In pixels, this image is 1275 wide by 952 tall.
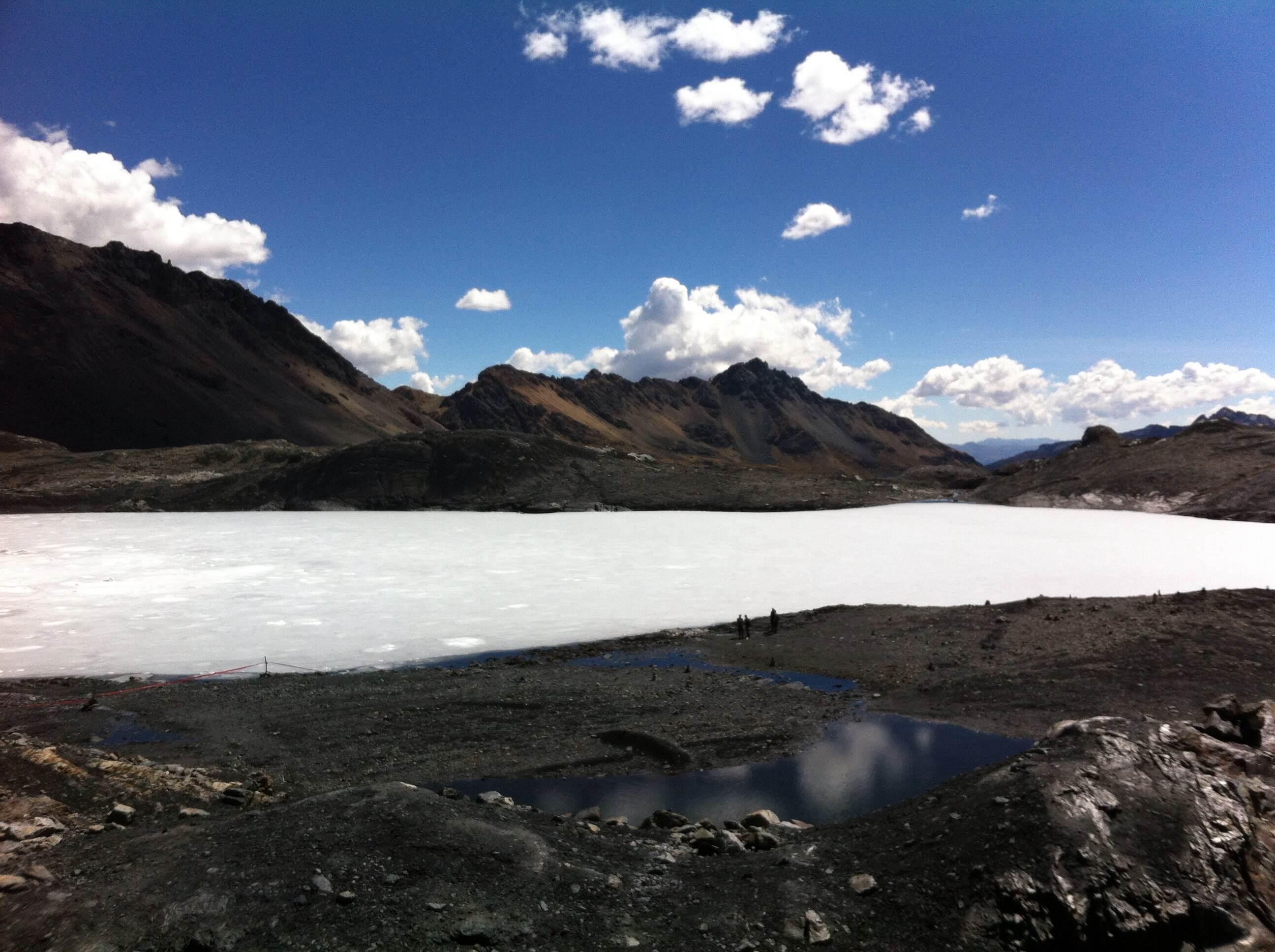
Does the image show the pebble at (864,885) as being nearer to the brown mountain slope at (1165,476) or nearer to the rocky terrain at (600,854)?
the rocky terrain at (600,854)

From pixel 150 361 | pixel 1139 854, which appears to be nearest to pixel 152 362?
pixel 150 361

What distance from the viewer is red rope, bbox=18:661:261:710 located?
1399cm

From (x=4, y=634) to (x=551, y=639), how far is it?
14813mm

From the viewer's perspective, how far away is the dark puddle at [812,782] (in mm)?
10523

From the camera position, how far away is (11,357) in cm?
12506

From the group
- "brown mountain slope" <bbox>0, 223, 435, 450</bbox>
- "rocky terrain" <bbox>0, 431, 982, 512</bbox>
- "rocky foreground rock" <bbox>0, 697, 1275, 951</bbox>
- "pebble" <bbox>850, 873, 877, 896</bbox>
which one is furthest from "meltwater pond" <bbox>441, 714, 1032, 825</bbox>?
"brown mountain slope" <bbox>0, 223, 435, 450</bbox>

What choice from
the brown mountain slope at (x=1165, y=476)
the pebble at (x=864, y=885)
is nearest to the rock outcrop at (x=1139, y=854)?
the pebble at (x=864, y=885)

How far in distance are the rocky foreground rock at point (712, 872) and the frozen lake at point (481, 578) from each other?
1048 centimetres

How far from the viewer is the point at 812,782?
37.8 ft

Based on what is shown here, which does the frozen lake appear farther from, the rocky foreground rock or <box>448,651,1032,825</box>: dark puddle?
the rocky foreground rock

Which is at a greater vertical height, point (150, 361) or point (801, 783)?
point (150, 361)

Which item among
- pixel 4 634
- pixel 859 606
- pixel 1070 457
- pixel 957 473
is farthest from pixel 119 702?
pixel 957 473

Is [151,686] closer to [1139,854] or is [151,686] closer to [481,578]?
[481,578]

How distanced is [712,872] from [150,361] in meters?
166
